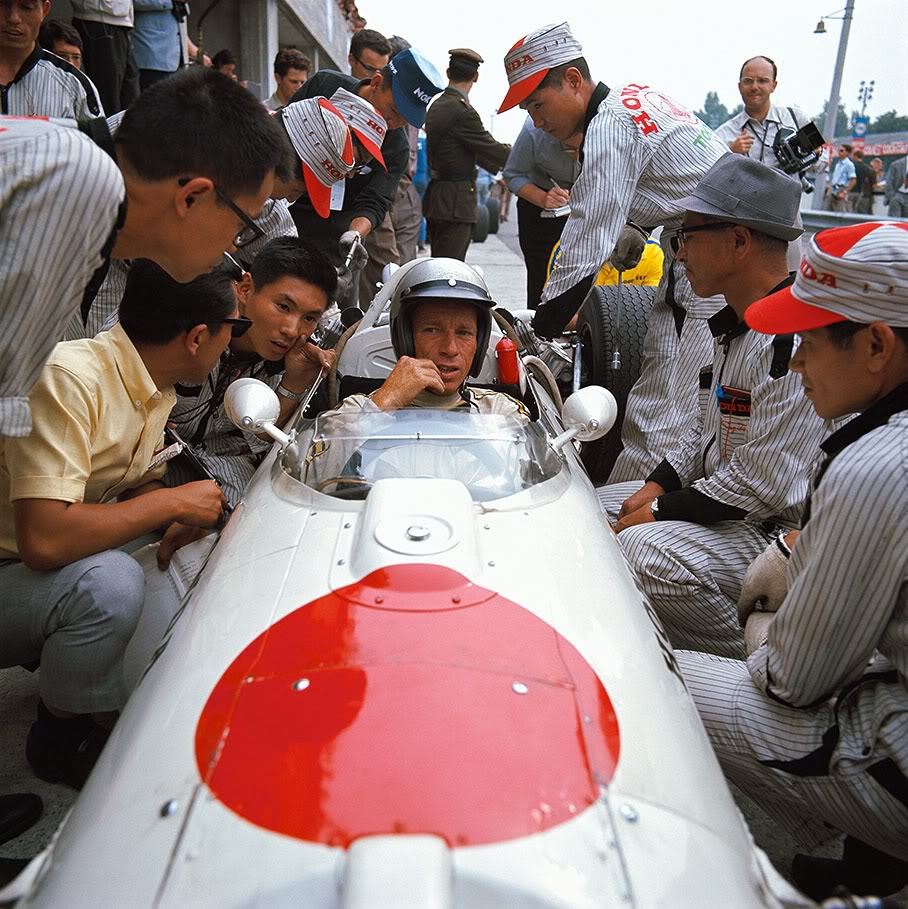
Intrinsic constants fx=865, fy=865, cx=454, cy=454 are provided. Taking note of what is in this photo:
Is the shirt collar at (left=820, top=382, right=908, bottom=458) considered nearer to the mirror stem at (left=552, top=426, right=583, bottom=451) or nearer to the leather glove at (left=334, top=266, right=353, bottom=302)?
the mirror stem at (left=552, top=426, right=583, bottom=451)

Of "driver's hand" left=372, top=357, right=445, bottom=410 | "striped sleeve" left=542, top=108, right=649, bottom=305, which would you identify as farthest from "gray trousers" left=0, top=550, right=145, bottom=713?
"striped sleeve" left=542, top=108, right=649, bottom=305

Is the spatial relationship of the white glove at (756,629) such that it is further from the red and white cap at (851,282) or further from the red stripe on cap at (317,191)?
the red stripe on cap at (317,191)

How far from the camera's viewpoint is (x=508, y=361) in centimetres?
379

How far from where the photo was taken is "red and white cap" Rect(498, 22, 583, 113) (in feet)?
13.2

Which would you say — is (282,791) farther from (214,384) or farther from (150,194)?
(214,384)

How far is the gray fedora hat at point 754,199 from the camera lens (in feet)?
10.0

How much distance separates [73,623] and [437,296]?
1.75 metres

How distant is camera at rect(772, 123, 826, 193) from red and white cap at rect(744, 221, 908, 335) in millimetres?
3522

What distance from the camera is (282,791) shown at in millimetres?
1295

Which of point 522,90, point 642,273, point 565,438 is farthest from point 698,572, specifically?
point 642,273

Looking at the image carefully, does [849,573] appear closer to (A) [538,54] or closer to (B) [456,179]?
(A) [538,54]

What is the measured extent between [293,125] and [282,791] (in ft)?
12.1

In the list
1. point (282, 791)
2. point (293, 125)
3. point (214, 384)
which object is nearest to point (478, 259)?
point (293, 125)

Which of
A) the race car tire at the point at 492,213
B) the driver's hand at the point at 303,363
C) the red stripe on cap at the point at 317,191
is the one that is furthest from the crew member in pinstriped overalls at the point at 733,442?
the race car tire at the point at 492,213
